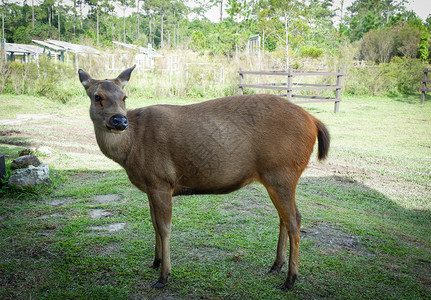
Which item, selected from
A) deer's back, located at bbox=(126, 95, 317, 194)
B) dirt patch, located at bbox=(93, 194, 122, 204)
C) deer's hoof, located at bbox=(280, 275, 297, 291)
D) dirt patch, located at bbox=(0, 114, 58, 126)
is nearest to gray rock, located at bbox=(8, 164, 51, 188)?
dirt patch, located at bbox=(93, 194, 122, 204)

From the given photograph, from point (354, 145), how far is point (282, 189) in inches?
279

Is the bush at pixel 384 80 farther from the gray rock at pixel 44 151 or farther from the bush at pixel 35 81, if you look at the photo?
the gray rock at pixel 44 151

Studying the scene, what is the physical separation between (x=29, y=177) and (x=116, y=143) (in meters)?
3.06

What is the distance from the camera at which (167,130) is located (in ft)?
10.3

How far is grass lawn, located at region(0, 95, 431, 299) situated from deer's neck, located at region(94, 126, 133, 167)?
1099mm

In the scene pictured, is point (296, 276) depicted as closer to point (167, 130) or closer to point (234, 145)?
point (234, 145)

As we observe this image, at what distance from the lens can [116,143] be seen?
3090mm

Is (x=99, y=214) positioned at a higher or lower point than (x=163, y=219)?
lower

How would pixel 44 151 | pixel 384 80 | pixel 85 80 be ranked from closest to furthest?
1. pixel 85 80
2. pixel 44 151
3. pixel 384 80

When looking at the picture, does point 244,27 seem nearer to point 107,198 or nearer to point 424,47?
point 424,47

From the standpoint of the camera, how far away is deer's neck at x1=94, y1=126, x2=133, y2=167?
3096 millimetres

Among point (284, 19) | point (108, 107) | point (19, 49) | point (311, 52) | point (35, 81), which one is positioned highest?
point (284, 19)

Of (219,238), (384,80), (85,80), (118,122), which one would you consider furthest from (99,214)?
(384,80)

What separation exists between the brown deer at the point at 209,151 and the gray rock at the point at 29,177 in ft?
9.51
